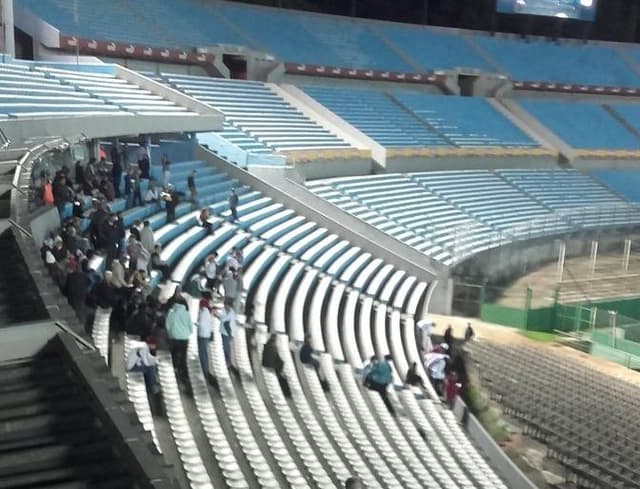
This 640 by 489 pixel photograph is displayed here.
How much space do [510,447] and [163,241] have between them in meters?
5.85

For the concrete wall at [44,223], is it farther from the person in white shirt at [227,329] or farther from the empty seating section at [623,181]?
Answer: the empty seating section at [623,181]

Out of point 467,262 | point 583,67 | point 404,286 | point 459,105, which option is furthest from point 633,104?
point 404,286

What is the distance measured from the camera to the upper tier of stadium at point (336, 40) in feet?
69.6

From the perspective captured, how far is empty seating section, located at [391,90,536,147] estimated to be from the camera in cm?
2561

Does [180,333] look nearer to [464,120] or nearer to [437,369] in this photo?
[437,369]

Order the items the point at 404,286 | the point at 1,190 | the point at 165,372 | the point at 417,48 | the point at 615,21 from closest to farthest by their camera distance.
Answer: the point at 1,190
the point at 165,372
the point at 404,286
the point at 417,48
the point at 615,21

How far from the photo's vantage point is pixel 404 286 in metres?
14.7

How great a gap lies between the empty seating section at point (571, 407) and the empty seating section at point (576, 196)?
9.21 meters

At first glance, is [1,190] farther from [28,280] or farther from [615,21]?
[615,21]

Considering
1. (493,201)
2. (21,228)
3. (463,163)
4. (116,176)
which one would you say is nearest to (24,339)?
(21,228)

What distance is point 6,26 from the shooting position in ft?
52.0

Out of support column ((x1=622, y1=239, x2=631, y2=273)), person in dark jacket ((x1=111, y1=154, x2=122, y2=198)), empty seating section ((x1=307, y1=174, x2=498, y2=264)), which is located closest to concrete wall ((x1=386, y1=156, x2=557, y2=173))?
empty seating section ((x1=307, y1=174, x2=498, y2=264))

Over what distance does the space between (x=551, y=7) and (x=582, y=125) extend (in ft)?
19.9

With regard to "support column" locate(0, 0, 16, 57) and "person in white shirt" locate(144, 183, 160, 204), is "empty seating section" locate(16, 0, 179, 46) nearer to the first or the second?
"support column" locate(0, 0, 16, 57)
